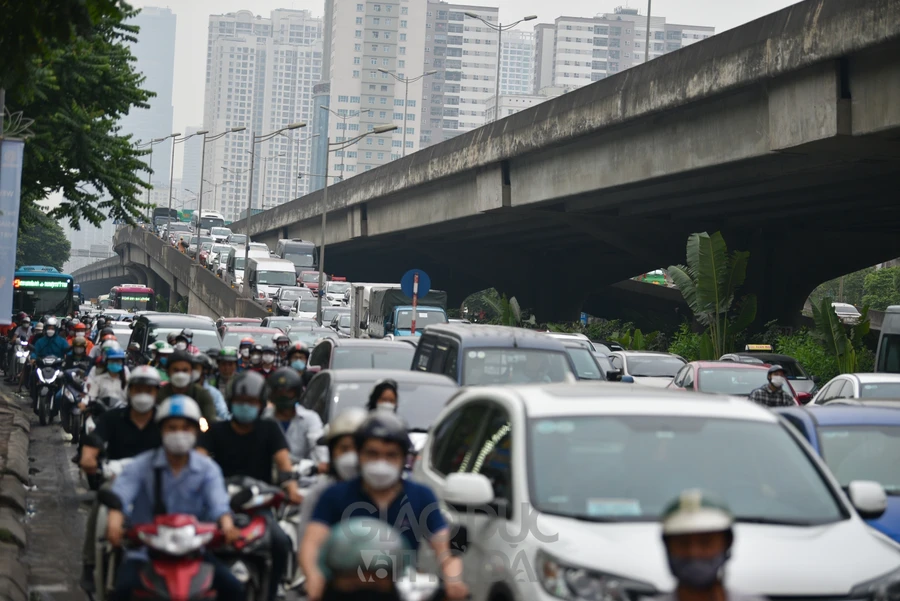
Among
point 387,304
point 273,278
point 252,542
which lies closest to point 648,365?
point 387,304

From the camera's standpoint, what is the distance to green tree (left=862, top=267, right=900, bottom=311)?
79.4 meters

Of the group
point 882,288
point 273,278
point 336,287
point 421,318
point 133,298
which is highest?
point 882,288

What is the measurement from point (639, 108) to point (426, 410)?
19.4 m

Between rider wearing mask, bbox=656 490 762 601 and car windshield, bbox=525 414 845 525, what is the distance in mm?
1773

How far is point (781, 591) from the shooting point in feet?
17.5

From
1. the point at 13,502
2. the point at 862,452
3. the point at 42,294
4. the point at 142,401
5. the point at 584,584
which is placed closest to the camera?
the point at 584,584

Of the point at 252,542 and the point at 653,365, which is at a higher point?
the point at 653,365

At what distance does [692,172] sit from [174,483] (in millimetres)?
23399

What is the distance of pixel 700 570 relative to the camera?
3.93 metres

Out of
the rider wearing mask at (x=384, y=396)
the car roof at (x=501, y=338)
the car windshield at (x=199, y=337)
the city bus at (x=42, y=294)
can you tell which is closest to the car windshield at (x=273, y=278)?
the city bus at (x=42, y=294)

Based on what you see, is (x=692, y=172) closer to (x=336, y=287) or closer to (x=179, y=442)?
(x=179, y=442)

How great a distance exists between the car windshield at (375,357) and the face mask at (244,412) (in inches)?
330

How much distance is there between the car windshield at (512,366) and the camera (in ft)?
46.9

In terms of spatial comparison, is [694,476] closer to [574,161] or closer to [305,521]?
[305,521]
